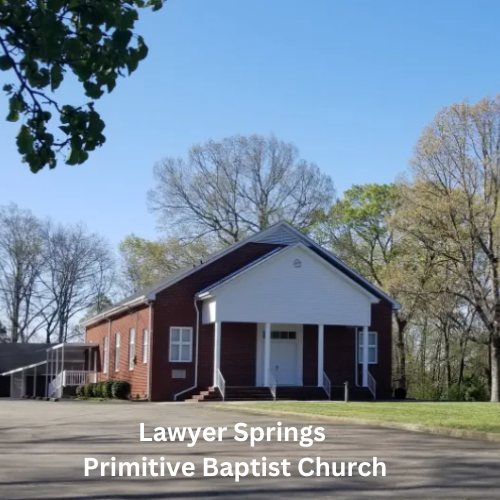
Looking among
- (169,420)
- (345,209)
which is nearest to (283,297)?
(169,420)

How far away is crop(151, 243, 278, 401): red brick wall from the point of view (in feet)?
116

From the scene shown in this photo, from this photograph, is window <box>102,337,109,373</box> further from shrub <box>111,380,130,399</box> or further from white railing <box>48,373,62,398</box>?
shrub <box>111,380,130,399</box>

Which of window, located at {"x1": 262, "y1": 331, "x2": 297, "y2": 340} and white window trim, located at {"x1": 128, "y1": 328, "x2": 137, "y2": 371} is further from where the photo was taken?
white window trim, located at {"x1": 128, "y1": 328, "x2": 137, "y2": 371}

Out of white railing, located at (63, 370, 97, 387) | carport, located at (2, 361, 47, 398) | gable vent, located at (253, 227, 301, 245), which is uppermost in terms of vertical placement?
gable vent, located at (253, 227, 301, 245)

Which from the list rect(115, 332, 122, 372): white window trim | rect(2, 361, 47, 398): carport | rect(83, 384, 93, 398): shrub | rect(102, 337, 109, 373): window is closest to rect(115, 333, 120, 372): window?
rect(115, 332, 122, 372): white window trim

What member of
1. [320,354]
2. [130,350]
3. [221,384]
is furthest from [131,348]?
[320,354]

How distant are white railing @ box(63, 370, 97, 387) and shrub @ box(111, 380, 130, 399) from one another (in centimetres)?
717

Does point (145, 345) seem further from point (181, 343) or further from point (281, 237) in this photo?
point (281, 237)

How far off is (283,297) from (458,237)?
1050cm

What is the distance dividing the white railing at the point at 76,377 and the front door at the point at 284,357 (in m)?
12.1

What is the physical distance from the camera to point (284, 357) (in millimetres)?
37188

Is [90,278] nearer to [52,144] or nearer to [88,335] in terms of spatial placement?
[88,335]

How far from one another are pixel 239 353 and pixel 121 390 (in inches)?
210

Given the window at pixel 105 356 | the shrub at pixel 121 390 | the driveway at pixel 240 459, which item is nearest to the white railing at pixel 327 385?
the shrub at pixel 121 390
